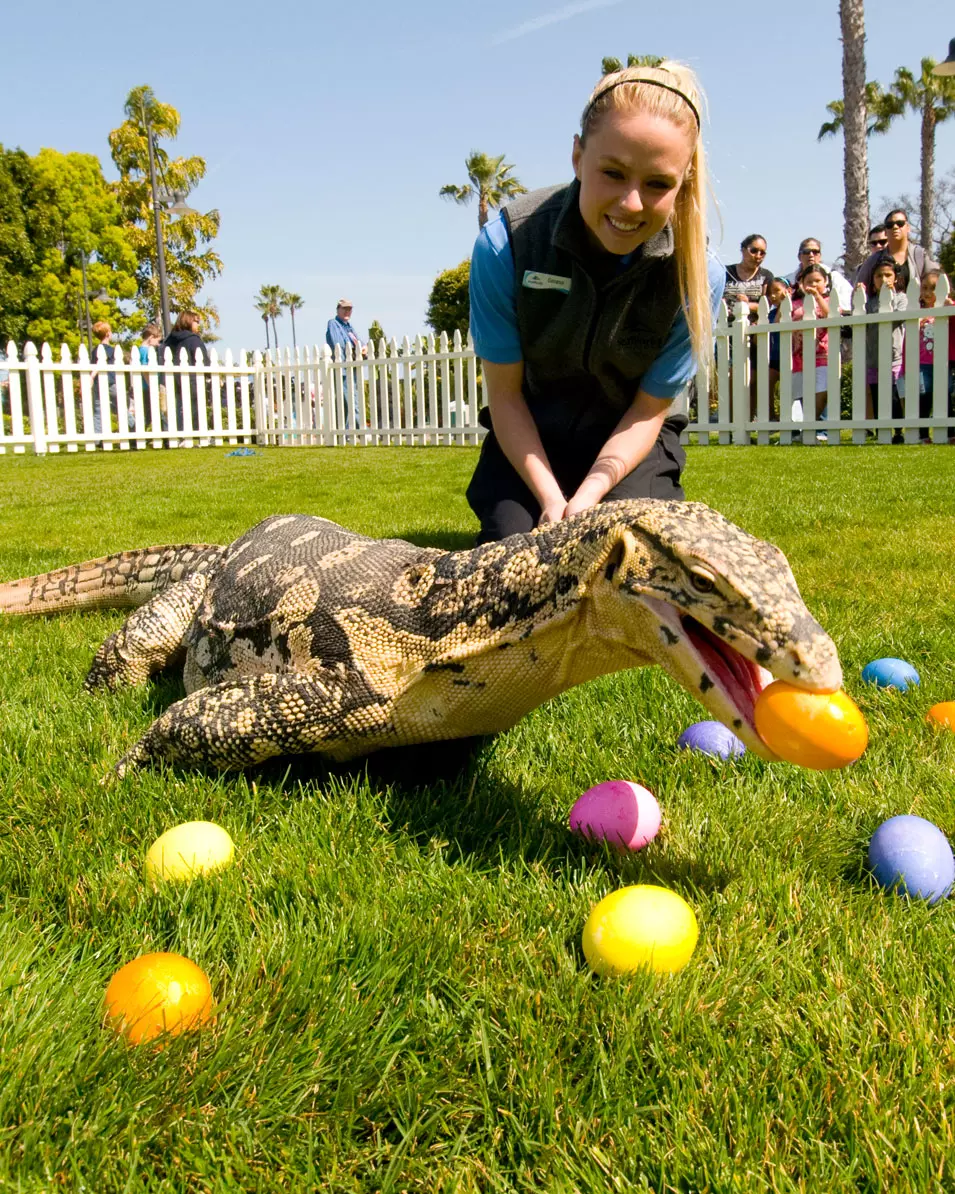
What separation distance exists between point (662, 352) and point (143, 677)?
2.71 meters

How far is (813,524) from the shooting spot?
7.08 m

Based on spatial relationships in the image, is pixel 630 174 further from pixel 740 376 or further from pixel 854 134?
pixel 854 134

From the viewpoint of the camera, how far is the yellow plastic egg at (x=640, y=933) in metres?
1.99

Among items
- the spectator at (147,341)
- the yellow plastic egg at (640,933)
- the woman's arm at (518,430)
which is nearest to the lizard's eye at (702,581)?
the yellow plastic egg at (640,933)

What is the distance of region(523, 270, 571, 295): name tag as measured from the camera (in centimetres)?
420

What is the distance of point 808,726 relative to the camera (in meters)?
2.03

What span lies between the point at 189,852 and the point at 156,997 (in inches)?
24.9

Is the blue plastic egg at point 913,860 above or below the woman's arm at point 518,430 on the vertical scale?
below

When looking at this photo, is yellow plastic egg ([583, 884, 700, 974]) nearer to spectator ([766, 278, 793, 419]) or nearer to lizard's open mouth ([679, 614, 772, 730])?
lizard's open mouth ([679, 614, 772, 730])

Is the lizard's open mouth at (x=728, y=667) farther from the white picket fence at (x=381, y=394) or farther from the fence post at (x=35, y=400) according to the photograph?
the fence post at (x=35, y=400)

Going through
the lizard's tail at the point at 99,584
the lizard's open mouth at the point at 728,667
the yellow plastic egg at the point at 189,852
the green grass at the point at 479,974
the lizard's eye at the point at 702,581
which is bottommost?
the green grass at the point at 479,974

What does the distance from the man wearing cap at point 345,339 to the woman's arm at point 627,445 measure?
17.4m

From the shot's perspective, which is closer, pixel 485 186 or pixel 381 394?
pixel 381 394

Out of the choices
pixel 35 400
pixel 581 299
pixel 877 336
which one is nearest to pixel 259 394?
pixel 35 400
